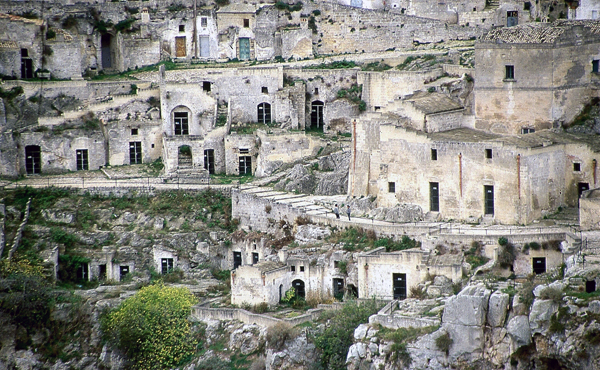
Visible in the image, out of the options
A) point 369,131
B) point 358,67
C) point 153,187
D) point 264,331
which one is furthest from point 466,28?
point 264,331

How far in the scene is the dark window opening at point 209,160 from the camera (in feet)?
282

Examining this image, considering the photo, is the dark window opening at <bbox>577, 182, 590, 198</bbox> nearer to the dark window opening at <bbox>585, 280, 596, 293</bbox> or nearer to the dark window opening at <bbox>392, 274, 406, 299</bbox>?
the dark window opening at <bbox>585, 280, 596, 293</bbox>

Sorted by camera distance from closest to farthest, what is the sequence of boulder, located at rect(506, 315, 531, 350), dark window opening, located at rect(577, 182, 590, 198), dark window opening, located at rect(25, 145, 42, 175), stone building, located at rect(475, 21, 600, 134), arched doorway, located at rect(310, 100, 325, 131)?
boulder, located at rect(506, 315, 531, 350)
dark window opening, located at rect(577, 182, 590, 198)
stone building, located at rect(475, 21, 600, 134)
dark window opening, located at rect(25, 145, 42, 175)
arched doorway, located at rect(310, 100, 325, 131)

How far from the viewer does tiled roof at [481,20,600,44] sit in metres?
75.7

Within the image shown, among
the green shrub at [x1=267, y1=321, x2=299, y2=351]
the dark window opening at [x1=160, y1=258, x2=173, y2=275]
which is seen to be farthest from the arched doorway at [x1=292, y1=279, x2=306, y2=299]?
the dark window opening at [x1=160, y1=258, x2=173, y2=275]

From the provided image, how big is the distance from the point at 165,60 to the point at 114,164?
9.99m

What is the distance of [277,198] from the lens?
79562 millimetres

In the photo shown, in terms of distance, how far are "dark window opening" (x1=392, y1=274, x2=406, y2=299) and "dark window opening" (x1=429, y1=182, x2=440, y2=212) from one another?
17.0 feet

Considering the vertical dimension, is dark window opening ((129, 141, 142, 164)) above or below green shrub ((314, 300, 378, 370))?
above

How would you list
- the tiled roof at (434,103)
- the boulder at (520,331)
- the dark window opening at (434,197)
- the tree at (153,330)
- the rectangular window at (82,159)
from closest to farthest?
the boulder at (520,331)
the tree at (153,330)
the dark window opening at (434,197)
the tiled roof at (434,103)
the rectangular window at (82,159)

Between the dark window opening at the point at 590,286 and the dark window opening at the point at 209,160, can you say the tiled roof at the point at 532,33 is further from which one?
the dark window opening at the point at 209,160

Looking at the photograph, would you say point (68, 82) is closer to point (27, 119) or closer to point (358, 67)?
point (27, 119)

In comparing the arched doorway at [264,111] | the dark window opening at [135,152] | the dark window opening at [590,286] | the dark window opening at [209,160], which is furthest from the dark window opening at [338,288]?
the dark window opening at [135,152]

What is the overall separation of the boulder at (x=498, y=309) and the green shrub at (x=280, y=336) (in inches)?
366
